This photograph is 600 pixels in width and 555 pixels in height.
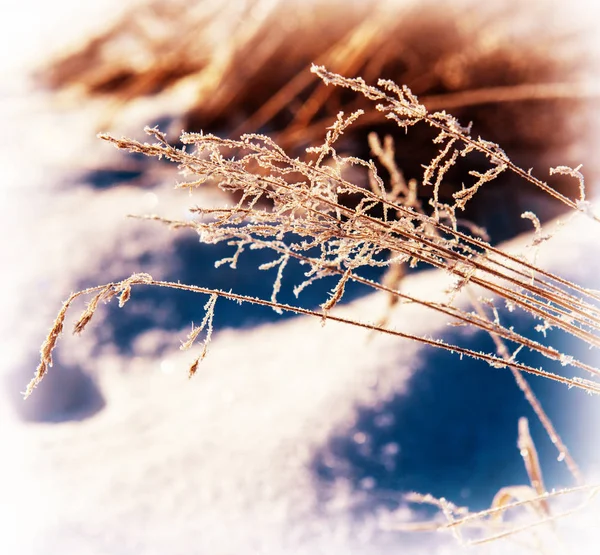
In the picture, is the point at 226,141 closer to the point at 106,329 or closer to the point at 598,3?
the point at 106,329

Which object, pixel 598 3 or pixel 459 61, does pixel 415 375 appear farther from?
pixel 598 3

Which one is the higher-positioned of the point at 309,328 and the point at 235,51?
the point at 235,51

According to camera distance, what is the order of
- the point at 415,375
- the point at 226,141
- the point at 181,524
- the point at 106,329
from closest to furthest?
the point at 226,141 → the point at 181,524 → the point at 415,375 → the point at 106,329

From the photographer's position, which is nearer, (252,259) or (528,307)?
(528,307)

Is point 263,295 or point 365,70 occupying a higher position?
point 365,70

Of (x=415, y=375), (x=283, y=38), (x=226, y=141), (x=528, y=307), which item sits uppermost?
(x=283, y=38)

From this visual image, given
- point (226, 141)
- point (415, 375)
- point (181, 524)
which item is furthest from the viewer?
point (415, 375)

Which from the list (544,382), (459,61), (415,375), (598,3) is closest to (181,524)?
(415,375)
